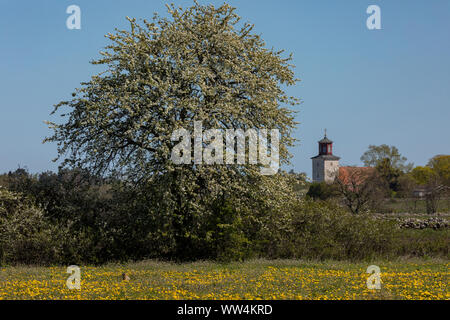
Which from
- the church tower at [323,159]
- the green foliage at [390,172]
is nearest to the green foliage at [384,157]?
the green foliage at [390,172]

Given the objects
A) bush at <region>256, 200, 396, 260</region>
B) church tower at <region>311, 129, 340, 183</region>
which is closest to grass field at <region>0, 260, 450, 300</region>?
bush at <region>256, 200, 396, 260</region>

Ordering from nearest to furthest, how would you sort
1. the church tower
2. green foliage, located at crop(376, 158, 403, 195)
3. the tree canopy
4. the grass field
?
1. the grass field
2. the tree canopy
3. green foliage, located at crop(376, 158, 403, 195)
4. the church tower

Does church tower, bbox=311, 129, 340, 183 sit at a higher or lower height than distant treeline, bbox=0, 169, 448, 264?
higher

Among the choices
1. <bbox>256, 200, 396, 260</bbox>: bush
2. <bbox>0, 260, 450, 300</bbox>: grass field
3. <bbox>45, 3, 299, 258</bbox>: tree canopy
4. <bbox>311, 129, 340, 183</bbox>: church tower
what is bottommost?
<bbox>0, 260, 450, 300</bbox>: grass field

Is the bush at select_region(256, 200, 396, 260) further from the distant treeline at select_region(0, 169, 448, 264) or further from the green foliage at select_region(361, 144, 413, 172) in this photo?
the green foliage at select_region(361, 144, 413, 172)

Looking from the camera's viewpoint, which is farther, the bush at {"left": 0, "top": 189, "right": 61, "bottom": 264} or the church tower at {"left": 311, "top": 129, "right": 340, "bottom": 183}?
the church tower at {"left": 311, "top": 129, "right": 340, "bottom": 183}

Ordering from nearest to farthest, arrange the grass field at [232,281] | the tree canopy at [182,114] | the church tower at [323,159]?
the grass field at [232,281], the tree canopy at [182,114], the church tower at [323,159]

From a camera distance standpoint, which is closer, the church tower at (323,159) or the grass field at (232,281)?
the grass field at (232,281)

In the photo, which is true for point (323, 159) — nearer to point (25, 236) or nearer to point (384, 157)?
point (384, 157)

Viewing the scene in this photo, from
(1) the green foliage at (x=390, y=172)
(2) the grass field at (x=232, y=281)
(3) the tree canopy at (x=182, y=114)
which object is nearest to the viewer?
(2) the grass field at (x=232, y=281)

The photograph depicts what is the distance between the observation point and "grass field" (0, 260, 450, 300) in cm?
1283

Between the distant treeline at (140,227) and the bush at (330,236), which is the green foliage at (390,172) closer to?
the bush at (330,236)

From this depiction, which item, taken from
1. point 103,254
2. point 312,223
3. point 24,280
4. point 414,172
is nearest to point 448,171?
point 414,172

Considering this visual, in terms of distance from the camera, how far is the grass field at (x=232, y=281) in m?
12.8
